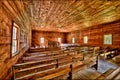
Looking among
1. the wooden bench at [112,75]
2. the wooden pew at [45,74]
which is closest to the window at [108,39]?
the wooden pew at [45,74]

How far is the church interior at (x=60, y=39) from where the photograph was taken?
2.26m

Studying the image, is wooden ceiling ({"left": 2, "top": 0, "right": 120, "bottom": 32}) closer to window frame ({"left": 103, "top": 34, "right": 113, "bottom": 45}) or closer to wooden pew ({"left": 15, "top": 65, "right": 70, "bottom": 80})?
window frame ({"left": 103, "top": 34, "right": 113, "bottom": 45})

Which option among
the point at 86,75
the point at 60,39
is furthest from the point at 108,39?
the point at 60,39

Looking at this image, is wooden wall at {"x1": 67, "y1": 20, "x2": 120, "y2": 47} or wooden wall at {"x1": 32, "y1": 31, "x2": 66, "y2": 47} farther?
wooden wall at {"x1": 32, "y1": 31, "x2": 66, "y2": 47}

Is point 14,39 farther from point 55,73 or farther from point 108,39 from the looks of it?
point 108,39

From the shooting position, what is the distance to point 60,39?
17.7m

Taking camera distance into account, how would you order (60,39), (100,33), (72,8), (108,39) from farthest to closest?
(60,39)
(100,33)
(108,39)
(72,8)

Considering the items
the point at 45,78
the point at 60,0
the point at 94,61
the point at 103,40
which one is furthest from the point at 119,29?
the point at 45,78

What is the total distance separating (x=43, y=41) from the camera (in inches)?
627

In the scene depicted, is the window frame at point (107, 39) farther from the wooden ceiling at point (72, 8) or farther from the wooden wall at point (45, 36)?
the wooden wall at point (45, 36)

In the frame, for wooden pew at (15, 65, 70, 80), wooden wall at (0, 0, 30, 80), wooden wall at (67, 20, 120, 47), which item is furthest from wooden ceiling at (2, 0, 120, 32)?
wooden pew at (15, 65, 70, 80)

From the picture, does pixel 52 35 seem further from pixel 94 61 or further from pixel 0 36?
pixel 0 36

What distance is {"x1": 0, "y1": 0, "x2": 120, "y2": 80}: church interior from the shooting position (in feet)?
7.42

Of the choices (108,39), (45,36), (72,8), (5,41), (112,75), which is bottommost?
(112,75)
